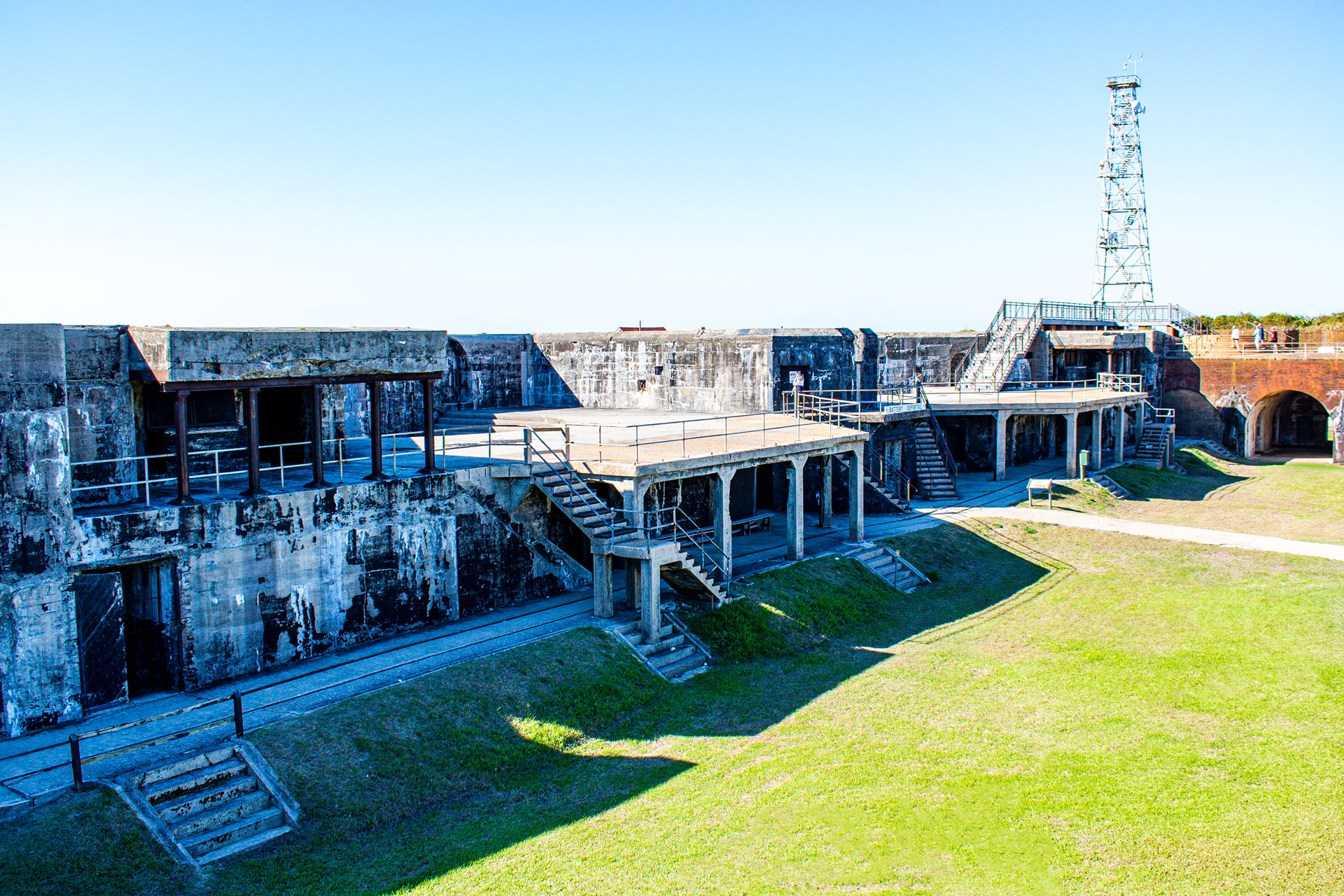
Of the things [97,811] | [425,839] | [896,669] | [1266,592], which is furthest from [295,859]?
[1266,592]

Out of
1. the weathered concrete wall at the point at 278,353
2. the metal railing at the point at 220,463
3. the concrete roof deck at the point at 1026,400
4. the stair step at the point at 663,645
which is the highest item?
the weathered concrete wall at the point at 278,353

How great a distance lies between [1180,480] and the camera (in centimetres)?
4084

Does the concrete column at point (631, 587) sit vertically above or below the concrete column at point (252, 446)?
below

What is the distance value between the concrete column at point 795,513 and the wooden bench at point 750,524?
9.42ft

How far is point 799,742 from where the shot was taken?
1594cm

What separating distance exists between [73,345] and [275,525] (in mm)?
4366

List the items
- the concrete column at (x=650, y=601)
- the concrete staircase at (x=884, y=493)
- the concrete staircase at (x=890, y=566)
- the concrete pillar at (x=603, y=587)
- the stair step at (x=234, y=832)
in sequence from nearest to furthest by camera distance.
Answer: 1. the stair step at (x=234, y=832)
2. the concrete column at (x=650, y=601)
3. the concrete pillar at (x=603, y=587)
4. the concrete staircase at (x=890, y=566)
5. the concrete staircase at (x=884, y=493)

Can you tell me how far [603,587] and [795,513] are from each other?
263 inches

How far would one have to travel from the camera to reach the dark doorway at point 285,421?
2147 centimetres

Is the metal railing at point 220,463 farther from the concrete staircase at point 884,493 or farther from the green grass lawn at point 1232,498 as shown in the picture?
the green grass lawn at point 1232,498

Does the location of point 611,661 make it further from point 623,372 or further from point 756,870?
point 623,372

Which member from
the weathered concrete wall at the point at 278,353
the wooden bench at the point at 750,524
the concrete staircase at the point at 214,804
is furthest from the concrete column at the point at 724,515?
the concrete staircase at the point at 214,804

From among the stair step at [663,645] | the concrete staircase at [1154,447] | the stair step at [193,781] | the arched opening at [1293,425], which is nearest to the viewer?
the stair step at [193,781]

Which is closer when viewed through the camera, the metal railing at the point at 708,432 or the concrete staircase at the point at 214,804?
the concrete staircase at the point at 214,804
